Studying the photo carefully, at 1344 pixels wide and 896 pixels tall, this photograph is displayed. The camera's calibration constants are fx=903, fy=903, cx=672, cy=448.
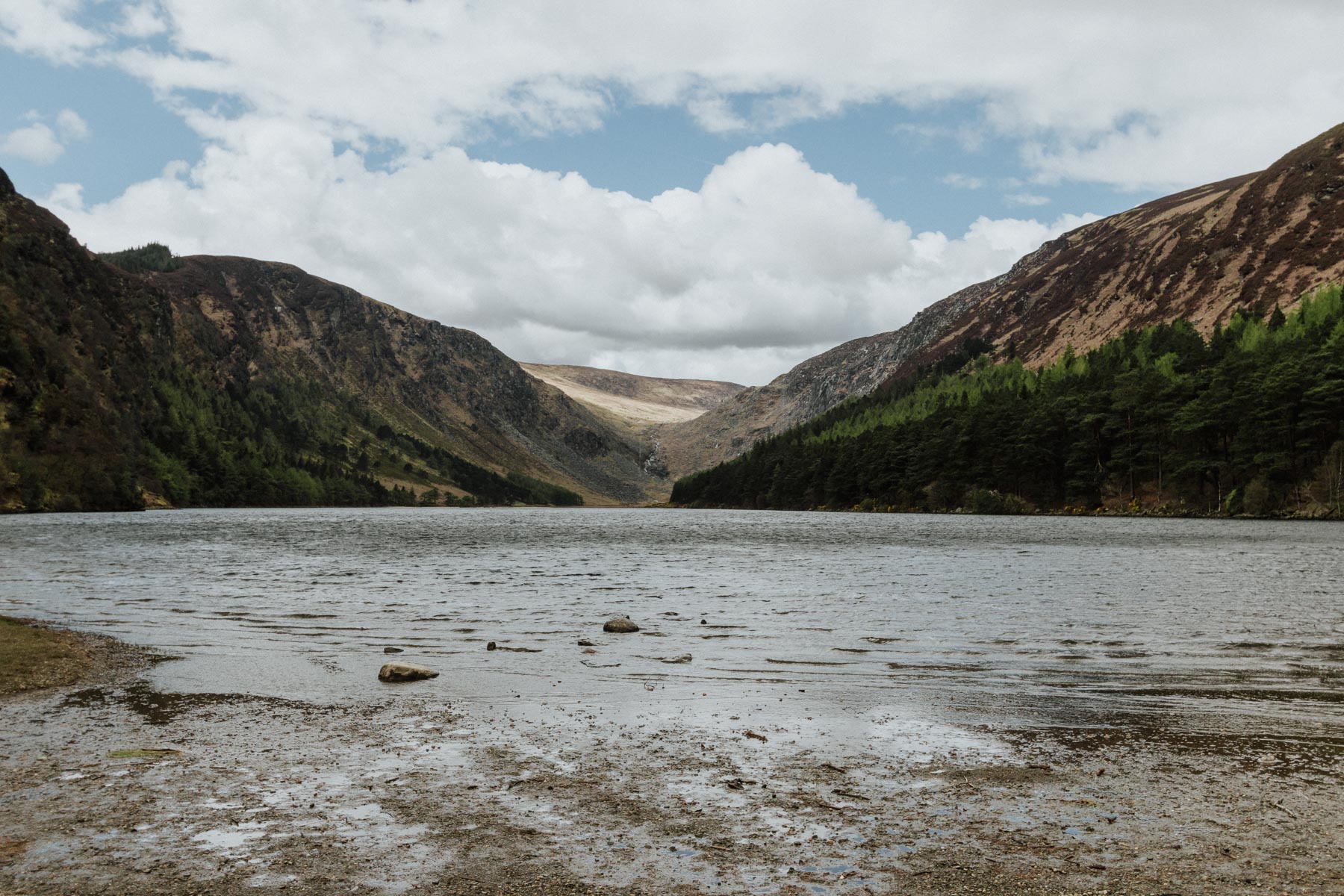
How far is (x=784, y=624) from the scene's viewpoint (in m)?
33.8

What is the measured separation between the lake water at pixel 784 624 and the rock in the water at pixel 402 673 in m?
0.67

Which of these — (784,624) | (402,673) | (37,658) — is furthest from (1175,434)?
(37,658)

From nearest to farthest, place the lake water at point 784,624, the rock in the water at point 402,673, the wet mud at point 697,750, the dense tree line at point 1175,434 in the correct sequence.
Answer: the wet mud at point 697,750
the lake water at point 784,624
the rock in the water at point 402,673
the dense tree line at point 1175,434

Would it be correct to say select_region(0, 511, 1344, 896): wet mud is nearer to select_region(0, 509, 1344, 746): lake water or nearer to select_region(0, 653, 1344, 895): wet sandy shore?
select_region(0, 653, 1344, 895): wet sandy shore

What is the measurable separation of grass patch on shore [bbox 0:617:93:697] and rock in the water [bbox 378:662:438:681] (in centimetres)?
716

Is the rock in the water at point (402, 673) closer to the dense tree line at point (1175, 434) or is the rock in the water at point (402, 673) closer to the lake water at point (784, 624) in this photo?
the lake water at point (784, 624)

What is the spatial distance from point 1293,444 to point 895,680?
129 m

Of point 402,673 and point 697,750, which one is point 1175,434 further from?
point 697,750

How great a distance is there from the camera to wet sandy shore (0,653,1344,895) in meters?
9.89

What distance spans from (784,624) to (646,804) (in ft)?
71.3

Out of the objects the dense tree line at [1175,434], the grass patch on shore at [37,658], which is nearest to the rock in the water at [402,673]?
the grass patch on shore at [37,658]

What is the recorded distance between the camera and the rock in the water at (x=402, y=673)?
22.5 meters

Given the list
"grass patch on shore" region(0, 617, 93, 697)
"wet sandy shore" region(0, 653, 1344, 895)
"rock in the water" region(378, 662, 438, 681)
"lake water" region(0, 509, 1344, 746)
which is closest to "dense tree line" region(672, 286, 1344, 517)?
"lake water" region(0, 509, 1344, 746)

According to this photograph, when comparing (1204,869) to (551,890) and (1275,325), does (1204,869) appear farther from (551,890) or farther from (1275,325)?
(1275,325)
